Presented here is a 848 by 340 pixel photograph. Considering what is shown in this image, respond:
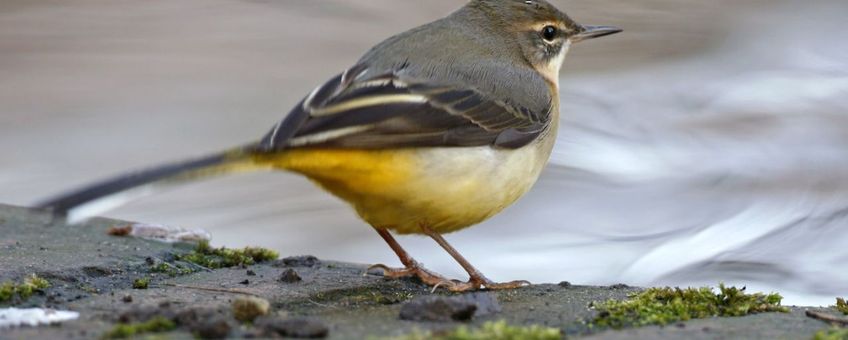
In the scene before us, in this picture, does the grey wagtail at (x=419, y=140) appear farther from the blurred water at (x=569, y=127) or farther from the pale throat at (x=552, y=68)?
the blurred water at (x=569, y=127)

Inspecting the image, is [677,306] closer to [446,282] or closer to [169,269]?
[446,282]

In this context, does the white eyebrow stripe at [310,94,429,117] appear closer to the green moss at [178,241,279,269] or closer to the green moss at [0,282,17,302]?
the green moss at [178,241,279,269]

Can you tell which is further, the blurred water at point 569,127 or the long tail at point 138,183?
the blurred water at point 569,127

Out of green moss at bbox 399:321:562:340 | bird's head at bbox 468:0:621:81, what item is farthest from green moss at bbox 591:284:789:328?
bird's head at bbox 468:0:621:81

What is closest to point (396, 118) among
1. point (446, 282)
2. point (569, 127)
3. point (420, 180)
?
point (420, 180)

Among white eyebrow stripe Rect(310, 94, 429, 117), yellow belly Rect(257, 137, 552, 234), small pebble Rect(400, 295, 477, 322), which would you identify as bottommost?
small pebble Rect(400, 295, 477, 322)

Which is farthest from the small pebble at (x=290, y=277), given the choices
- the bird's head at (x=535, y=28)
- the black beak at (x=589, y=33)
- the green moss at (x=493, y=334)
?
the black beak at (x=589, y=33)
